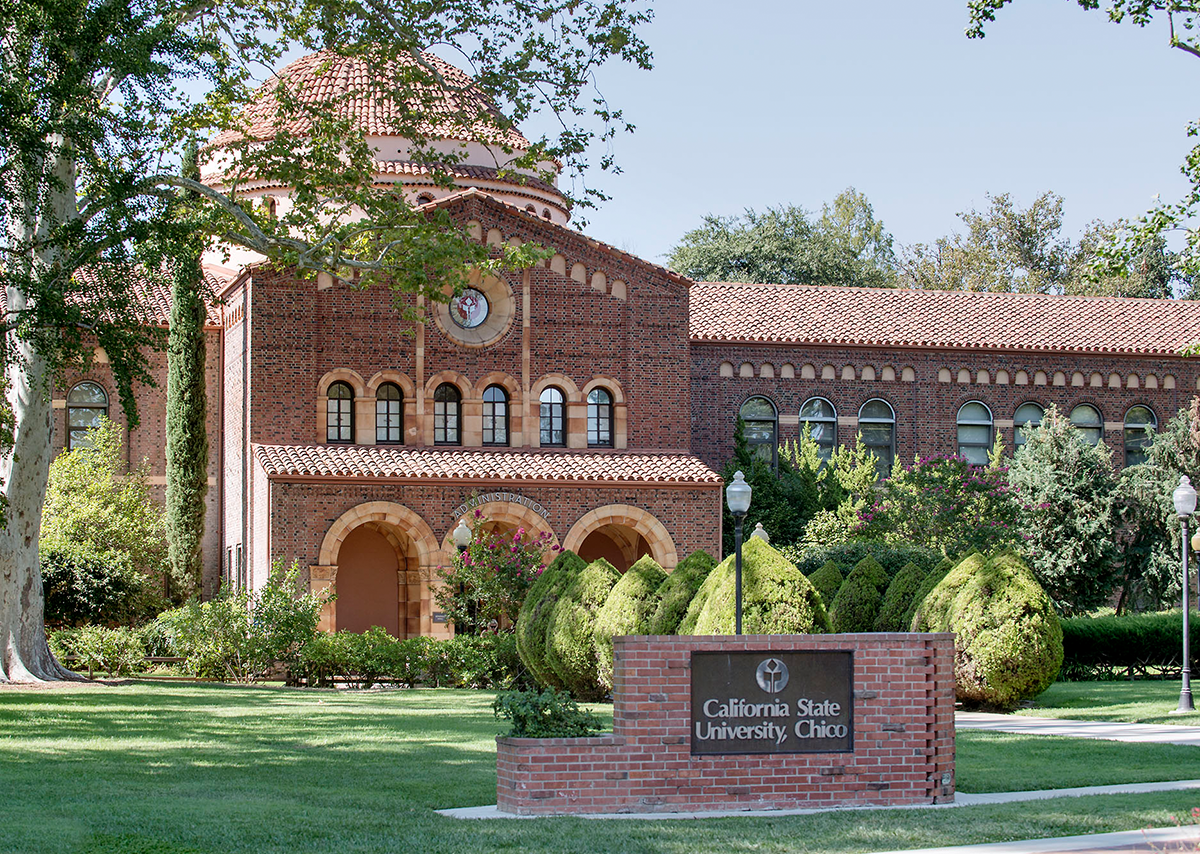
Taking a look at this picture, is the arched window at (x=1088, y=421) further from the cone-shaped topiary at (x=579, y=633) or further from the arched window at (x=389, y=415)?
the cone-shaped topiary at (x=579, y=633)

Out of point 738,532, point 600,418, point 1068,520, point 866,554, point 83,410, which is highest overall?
point 83,410

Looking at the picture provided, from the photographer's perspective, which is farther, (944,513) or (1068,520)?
(1068,520)

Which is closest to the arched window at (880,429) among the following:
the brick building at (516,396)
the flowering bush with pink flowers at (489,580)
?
the brick building at (516,396)

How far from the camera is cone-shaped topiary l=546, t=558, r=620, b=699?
2211cm

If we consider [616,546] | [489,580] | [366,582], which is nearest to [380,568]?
[366,582]

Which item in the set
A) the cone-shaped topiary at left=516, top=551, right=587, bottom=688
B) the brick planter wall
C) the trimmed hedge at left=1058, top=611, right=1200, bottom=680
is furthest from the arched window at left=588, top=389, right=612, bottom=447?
the brick planter wall

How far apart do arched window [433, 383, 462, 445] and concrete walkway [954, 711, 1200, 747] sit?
47.1 ft

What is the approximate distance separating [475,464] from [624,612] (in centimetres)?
923

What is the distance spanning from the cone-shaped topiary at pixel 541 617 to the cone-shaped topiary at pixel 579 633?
41cm

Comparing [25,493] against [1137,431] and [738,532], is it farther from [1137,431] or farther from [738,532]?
[1137,431]

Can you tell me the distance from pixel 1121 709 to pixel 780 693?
11296 millimetres

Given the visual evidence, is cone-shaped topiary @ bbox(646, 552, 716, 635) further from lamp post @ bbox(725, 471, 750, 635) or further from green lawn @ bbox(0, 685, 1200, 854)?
green lawn @ bbox(0, 685, 1200, 854)

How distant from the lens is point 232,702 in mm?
20984

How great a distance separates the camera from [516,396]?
31375 millimetres
